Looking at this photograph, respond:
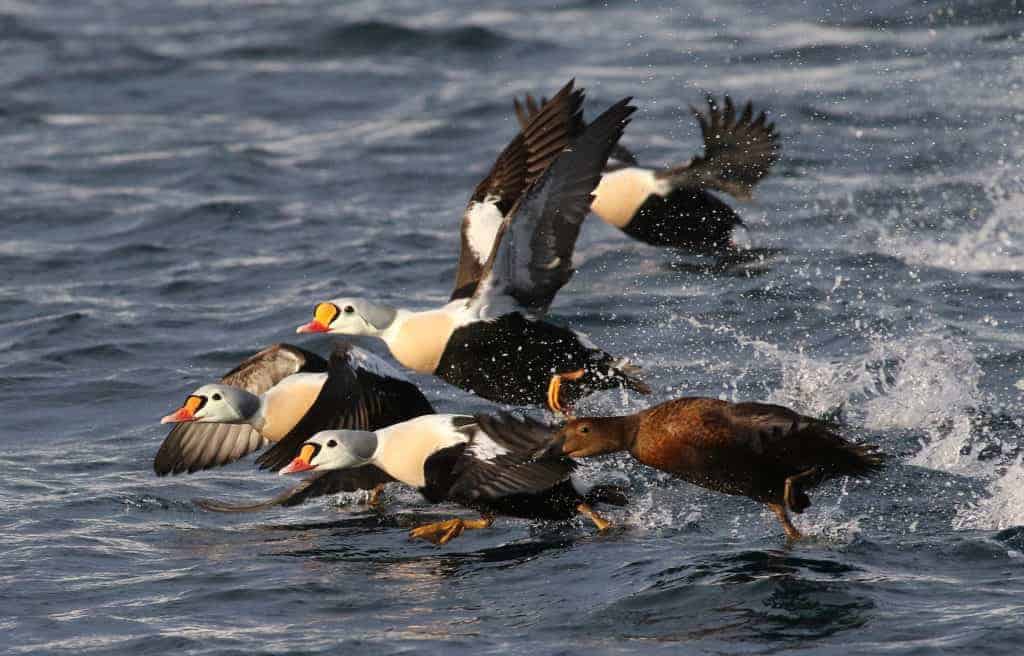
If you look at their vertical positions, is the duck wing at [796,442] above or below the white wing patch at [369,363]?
below

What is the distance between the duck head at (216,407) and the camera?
760 centimetres

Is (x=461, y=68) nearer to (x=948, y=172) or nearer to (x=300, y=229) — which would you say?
(x=300, y=229)

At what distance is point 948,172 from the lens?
11969 millimetres

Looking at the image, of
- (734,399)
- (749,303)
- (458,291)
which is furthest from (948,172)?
(458,291)

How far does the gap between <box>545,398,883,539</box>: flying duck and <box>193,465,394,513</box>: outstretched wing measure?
1.11 m

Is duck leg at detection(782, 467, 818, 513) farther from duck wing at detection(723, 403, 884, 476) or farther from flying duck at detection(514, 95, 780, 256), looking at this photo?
flying duck at detection(514, 95, 780, 256)

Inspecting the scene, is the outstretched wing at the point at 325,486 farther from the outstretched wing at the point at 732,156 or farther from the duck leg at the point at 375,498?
the outstretched wing at the point at 732,156

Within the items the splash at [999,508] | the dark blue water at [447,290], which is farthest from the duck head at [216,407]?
the splash at [999,508]

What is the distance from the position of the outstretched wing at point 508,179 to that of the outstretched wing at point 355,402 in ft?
2.90

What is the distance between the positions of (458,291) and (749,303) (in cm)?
246

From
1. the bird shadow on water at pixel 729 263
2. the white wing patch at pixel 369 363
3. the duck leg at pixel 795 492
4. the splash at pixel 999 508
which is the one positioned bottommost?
the splash at pixel 999 508

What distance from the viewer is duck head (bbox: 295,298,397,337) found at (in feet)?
26.1

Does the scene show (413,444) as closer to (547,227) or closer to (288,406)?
(288,406)

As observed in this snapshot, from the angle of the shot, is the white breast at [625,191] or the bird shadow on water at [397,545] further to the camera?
the white breast at [625,191]
